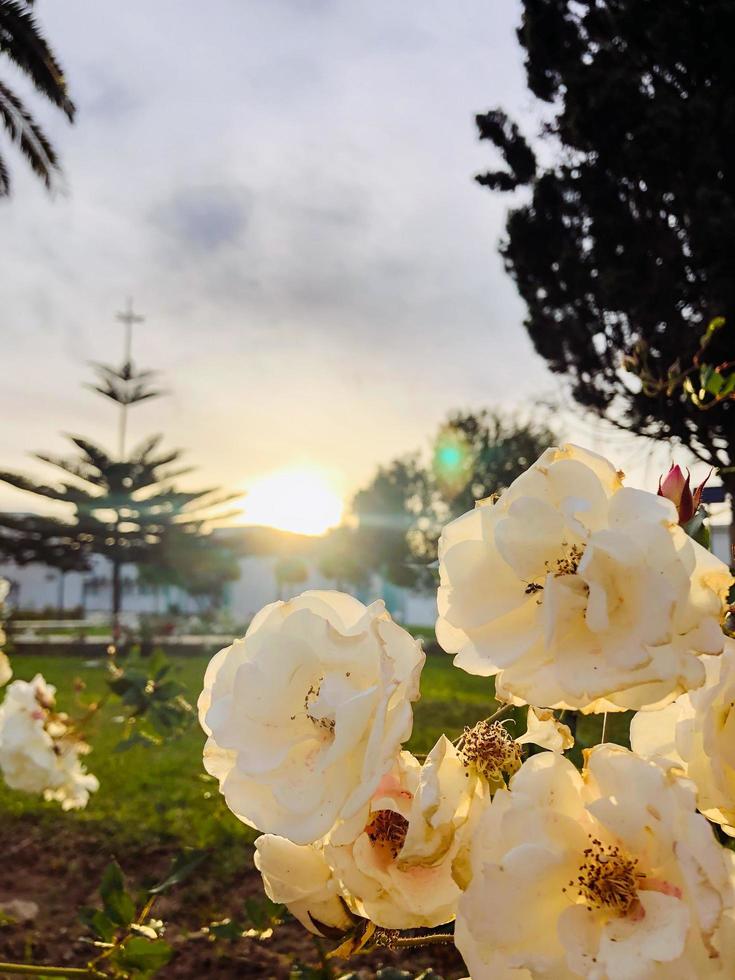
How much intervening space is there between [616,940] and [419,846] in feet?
0.33

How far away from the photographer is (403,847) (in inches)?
15.7

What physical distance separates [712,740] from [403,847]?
17 centimetres

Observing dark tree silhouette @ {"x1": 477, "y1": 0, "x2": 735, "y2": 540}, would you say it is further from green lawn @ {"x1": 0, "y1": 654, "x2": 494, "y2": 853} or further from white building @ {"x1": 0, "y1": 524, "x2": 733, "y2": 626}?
white building @ {"x1": 0, "y1": 524, "x2": 733, "y2": 626}

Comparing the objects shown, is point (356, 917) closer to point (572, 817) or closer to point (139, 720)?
point (572, 817)

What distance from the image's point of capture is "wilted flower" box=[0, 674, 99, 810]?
169cm

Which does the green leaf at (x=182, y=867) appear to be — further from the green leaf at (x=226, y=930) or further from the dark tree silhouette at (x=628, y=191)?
the dark tree silhouette at (x=628, y=191)

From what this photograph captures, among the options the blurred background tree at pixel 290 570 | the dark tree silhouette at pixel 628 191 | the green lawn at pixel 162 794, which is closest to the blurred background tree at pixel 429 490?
the blurred background tree at pixel 290 570

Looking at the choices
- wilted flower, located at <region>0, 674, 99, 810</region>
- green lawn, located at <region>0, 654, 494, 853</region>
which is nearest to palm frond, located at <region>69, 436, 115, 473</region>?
green lawn, located at <region>0, 654, 494, 853</region>

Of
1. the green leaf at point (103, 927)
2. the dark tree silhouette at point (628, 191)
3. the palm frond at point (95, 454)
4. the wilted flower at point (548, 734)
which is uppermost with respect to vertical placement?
the dark tree silhouette at point (628, 191)

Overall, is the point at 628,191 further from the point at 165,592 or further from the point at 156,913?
the point at 165,592

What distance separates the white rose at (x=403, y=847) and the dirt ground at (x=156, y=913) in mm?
1394

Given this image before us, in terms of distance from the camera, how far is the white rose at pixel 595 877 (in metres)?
0.34

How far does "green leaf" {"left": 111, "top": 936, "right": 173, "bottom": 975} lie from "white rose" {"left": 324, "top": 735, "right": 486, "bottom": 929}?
1.82 feet

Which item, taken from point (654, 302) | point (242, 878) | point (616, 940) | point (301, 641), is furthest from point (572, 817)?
point (654, 302)
